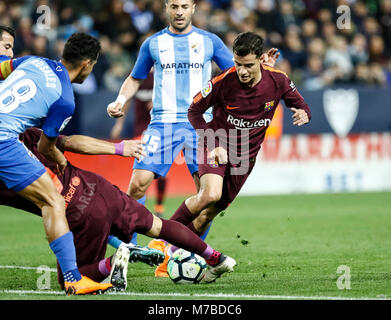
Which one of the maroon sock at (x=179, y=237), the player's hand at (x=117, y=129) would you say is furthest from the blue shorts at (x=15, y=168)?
the player's hand at (x=117, y=129)

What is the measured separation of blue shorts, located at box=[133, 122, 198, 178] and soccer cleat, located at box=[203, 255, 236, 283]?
145 centimetres

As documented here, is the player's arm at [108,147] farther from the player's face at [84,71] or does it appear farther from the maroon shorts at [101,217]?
the player's face at [84,71]

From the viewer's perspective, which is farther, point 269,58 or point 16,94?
point 269,58

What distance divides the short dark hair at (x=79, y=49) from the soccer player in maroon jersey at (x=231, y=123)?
4.72 feet

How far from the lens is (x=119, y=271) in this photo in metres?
5.86

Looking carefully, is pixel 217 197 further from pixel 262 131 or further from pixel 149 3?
pixel 149 3

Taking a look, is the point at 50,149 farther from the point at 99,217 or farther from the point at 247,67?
the point at 247,67

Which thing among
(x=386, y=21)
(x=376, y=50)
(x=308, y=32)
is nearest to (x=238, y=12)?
(x=308, y=32)

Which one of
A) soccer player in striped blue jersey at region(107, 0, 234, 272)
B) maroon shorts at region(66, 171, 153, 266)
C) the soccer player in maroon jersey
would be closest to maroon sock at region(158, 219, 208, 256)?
maroon shorts at region(66, 171, 153, 266)

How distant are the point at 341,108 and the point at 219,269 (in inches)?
375

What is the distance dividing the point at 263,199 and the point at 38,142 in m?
8.51

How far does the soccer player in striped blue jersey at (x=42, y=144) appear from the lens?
5672mm

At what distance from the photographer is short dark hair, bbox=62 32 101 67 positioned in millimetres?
5906
